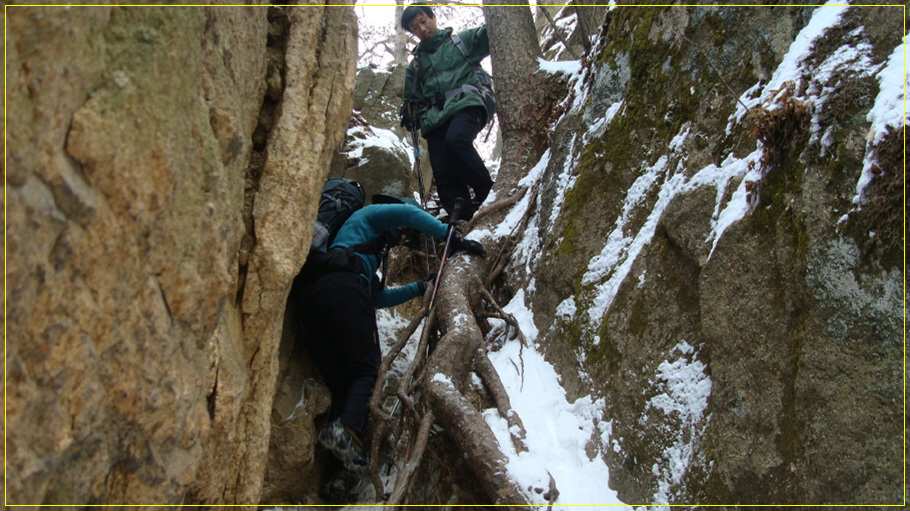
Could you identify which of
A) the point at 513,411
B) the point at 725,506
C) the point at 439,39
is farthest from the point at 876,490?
the point at 439,39

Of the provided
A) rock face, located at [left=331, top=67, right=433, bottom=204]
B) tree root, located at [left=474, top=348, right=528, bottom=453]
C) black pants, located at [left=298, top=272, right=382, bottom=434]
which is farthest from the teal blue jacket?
rock face, located at [left=331, top=67, right=433, bottom=204]

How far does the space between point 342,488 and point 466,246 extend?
2280 mm

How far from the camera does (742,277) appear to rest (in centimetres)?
285

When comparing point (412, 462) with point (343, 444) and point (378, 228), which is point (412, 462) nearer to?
point (343, 444)

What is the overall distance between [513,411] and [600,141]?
2.40 meters

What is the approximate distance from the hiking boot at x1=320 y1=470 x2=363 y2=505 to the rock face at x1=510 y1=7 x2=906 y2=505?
5.54 feet

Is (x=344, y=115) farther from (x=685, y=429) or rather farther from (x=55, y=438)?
(x=685, y=429)

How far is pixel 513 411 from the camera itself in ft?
11.8

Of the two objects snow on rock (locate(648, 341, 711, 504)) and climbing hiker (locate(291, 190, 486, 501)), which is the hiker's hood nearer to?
climbing hiker (locate(291, 190, 486, 501))

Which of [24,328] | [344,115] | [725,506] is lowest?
[725,506]

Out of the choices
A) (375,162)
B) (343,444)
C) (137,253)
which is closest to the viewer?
(137,253)

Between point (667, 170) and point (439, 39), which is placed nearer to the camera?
point (667, 170)

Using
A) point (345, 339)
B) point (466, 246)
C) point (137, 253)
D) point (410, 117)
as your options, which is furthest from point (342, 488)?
point (410, 117)

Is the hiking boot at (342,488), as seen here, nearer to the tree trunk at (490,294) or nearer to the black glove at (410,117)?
the tree trunk at (490,294)
